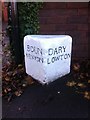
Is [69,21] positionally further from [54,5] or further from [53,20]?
[54,5]

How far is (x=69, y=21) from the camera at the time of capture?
5.30 m

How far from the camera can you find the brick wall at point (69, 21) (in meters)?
5.21

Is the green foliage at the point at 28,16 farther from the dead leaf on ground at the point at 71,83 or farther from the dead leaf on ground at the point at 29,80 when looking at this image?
the dead leaf on ground at the point at 71,83

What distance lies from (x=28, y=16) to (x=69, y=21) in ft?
2.52

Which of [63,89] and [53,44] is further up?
[53,44]

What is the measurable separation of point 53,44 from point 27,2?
3.82 feet

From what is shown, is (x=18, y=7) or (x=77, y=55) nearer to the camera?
(x=18, y=7)

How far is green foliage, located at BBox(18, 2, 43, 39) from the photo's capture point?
505 centimetres

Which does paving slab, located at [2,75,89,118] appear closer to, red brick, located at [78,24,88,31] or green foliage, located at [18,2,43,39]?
green foliage, located at [18,2,43,39]

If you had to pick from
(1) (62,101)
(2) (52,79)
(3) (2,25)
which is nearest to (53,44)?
(2) (52,79)

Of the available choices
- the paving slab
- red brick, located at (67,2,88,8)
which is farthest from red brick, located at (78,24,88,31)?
the paving slab

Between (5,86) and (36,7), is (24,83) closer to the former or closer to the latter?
(5,86)

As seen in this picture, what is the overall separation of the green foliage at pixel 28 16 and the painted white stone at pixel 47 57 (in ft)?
2.27

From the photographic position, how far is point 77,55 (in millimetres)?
5492
